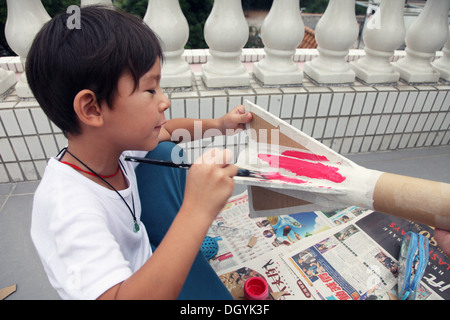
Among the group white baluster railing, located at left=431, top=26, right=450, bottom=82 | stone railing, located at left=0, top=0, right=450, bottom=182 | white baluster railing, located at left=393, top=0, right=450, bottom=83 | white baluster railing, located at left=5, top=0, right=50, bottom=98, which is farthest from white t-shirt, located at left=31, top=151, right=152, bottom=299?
white baluster railing, located at left=431, top=26, right=450, bottom=82

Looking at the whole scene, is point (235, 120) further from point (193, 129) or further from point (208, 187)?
point (208, 187)

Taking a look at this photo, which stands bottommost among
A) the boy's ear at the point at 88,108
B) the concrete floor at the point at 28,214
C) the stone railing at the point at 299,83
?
the concrete floor at the point at 28,214

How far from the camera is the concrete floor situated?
105 cm

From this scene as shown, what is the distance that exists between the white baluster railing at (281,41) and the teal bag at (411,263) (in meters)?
0.85

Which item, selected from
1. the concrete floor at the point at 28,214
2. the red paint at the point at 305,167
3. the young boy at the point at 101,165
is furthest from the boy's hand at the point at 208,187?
the concrete floor at the point at 28,214

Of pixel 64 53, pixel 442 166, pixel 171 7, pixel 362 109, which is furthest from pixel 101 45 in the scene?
pixel 442 166

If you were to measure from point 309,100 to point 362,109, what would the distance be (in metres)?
0.31

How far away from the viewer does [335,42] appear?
4.86 ft

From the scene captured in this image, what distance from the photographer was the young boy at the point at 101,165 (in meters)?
0.57

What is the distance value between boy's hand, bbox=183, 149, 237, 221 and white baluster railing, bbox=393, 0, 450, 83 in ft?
4.65

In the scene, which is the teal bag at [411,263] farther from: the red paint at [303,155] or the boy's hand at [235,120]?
the boy's hand at [235,120]

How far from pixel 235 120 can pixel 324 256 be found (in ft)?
2.00

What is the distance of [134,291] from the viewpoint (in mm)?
560

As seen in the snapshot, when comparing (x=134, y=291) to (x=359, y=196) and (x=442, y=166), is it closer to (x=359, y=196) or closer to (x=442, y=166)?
(x=359, y=196)
